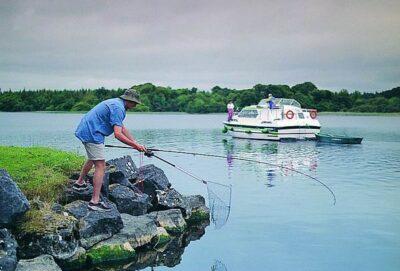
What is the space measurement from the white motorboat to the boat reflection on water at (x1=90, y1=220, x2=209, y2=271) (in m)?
32.7

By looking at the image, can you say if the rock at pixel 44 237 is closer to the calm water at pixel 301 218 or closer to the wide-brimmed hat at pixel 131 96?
the calm water at pixel 301 218

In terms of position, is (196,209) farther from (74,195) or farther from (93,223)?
(93,223)

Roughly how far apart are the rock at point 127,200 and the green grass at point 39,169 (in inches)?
49.1

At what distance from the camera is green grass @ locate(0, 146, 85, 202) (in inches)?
483

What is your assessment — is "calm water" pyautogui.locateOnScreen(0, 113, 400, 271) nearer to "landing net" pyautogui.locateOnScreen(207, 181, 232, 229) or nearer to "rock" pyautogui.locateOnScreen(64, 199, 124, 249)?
"landing net" pyautogui.locateOnScreen(207, 181, 232, 229)

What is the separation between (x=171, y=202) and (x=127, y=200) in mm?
1472

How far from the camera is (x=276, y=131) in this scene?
44875 mm

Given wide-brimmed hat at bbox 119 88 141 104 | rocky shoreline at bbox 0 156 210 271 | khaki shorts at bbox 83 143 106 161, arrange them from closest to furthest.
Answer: rocky shoreline at bbox 0 156 210 271 → khaki shorts at bbox 83 143 106 161 → wide-brimmed hat at bbox 119 88 141 104

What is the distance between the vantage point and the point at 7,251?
8.91 m

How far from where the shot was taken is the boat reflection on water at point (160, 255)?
35.1ft

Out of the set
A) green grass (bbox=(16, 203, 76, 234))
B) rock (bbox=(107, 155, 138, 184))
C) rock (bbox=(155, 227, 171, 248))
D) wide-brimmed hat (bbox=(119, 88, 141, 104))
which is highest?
wide-brimmed hat (bbox=(119, 88, 141, 104))

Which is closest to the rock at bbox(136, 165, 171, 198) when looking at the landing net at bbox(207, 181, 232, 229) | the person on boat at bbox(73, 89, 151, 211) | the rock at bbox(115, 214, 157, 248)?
the landing net at bbox(207, 181, 232, 229)

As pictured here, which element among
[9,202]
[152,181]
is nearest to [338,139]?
[152,181]

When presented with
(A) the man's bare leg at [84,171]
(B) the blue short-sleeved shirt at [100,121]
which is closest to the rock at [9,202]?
(B) the blue short-sleeved shirt at [100,121]
